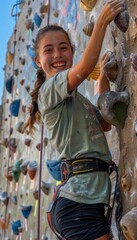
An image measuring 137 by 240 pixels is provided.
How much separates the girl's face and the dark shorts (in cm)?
36

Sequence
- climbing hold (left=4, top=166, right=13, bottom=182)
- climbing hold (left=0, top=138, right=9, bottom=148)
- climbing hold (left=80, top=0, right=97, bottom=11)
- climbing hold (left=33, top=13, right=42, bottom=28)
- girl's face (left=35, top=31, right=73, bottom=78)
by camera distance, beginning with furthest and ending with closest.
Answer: climbing hold (left=0, top=138, right=9, bottom=148)
climbing hold (left=4, top=166, right=13, bottom=182)
climbing hold (left=33, top=13, right=42, bottom=28)
climbing hold (left=80, top=0, right=97, bottom=11)
girl's face (left=35, top=31, right=73, bottom=78)

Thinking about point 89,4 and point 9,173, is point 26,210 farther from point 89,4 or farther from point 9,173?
point 89,4

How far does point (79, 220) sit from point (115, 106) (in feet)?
0.90

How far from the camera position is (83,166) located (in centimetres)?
115

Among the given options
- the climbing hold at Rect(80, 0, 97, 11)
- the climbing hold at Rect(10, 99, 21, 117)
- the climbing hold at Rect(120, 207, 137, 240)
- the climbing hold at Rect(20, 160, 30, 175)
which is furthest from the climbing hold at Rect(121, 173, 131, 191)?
the climbing hold at Rect(10, 99, 21, 117)

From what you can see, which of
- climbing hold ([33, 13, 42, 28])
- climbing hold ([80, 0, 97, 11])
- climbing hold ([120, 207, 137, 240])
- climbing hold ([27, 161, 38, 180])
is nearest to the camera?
climbing hold ([120, 207, 137, 240])

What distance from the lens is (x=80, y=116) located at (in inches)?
47.5

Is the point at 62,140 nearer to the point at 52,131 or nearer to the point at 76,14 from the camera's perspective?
the point at 52,131

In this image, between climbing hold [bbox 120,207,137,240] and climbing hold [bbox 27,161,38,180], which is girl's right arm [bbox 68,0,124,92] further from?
climbing hold [bbox 27,161,38,180]

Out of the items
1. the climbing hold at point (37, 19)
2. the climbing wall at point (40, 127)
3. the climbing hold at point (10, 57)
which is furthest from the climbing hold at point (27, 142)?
the climbing hold at point (10, 57)

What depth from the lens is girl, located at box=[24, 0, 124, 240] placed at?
1090 mm

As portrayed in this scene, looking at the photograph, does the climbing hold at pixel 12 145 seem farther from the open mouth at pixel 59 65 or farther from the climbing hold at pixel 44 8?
the open mouth at pixel 59 65

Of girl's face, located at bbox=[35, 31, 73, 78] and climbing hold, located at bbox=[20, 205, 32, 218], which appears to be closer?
girl's face, located at bbox=[35, 31, 73, 78]

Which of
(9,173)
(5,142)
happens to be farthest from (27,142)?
(5,142)
